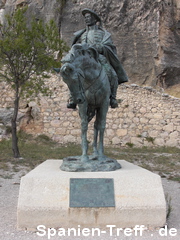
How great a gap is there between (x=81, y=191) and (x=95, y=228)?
479mm

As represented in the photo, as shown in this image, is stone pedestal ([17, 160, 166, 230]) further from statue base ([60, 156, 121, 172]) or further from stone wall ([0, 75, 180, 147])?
stone wall ([0, 75, 180, 147])

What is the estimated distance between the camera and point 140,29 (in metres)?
16.0

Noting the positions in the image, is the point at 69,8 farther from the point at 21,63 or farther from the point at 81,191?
the point at 81,191

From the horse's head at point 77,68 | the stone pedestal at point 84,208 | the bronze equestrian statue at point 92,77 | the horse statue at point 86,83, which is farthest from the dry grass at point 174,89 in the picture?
the stone pedestal at point 84,208

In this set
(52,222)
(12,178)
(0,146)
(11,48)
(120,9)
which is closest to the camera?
(52,222)

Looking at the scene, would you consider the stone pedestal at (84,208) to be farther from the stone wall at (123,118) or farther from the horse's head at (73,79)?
the stone wall at (123,118)

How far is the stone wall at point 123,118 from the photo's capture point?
12195 millimetres

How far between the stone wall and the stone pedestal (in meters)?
9.03

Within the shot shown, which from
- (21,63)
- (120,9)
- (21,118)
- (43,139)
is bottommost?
(43,139)

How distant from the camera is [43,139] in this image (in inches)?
475

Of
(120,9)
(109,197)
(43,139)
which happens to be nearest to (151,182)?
(109,197)

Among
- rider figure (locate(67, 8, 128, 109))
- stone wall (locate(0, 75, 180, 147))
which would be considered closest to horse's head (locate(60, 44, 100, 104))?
rider figure (locate(67, 8, 128, 109))

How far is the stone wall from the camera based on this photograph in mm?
12195

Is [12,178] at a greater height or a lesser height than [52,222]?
lesser
